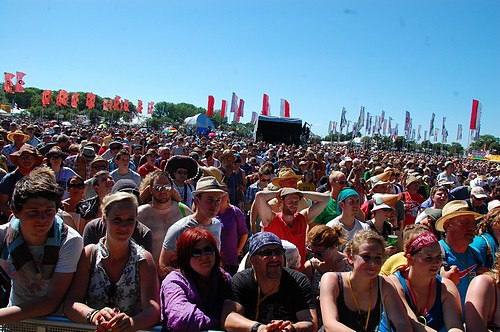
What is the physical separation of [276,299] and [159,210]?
170 cm

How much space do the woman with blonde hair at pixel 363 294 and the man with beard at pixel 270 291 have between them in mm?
158

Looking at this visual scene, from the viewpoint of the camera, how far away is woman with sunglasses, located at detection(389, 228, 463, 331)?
102 inches

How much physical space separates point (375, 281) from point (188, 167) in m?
3.36

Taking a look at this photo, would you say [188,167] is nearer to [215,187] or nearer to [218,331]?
[215,187]

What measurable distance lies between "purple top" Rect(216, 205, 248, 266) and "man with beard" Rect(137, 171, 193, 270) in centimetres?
50

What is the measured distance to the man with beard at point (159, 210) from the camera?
146 inches

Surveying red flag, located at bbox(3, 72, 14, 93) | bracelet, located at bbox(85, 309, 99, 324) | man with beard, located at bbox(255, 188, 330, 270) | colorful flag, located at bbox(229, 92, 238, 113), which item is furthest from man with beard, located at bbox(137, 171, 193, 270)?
red flag, located at bbox(3, 72, 14, 93)

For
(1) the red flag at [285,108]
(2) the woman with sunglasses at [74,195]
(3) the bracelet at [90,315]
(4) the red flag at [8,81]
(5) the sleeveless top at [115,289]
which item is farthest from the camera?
(4) the red flag at [8,81]

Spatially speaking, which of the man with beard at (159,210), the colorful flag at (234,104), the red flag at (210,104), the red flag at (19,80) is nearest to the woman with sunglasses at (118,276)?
the man with beard at (159,210)

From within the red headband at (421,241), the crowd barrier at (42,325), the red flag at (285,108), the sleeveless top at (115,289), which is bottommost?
the crowd barrier at (42,325)

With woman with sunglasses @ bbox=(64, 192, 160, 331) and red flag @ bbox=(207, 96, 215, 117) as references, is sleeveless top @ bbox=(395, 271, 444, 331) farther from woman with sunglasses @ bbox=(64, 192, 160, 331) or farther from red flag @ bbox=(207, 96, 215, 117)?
red flag @ bbox=(207, 96, 215, 117)

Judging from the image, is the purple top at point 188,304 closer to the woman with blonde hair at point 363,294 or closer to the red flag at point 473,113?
the woman with blonde hair at point 363,294

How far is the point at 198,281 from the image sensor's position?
2508 millimetres

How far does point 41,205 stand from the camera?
229 centimetres
